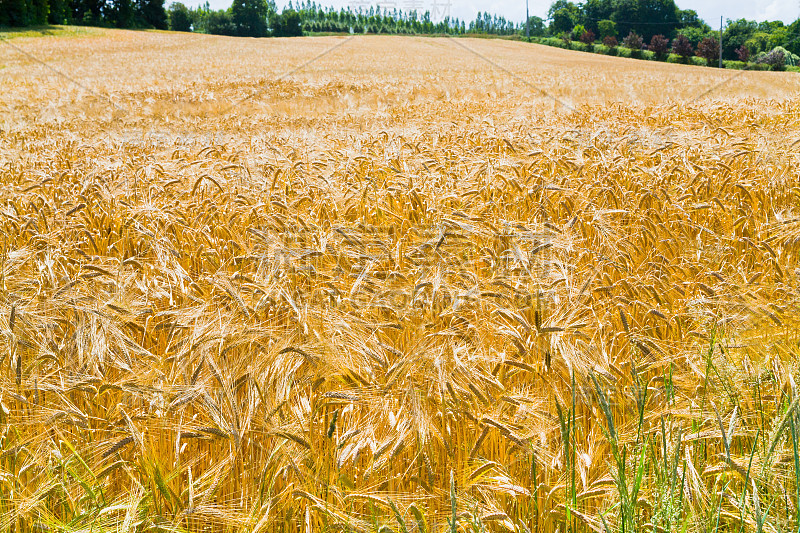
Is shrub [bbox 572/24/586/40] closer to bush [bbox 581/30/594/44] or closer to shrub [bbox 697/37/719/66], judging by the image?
bush [bbox 581/30/594/44]

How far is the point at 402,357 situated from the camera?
1569mm

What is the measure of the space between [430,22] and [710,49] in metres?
51.1

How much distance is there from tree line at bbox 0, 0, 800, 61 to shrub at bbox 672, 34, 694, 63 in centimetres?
11

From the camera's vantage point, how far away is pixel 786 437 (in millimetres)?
1243

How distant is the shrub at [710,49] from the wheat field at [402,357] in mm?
58171

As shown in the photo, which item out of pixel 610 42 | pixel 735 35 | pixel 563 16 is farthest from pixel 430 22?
pixel 735 35

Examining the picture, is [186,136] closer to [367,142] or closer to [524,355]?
[367,142]

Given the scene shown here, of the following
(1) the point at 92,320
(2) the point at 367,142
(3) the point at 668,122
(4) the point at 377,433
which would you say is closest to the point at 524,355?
(4) the point at 377,433

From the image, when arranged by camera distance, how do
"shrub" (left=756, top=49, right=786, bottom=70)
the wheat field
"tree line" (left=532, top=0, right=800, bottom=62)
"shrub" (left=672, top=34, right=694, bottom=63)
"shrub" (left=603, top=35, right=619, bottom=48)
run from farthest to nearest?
"shrub" (left=603, top=35, right=619, bottom=48) < "tree line" (left=532, top=0, right=800, bottom=62) < "shrub" (left=672, top=34, right=694, bottom=63) < "shrub" (left=756, top=49, right=786, bottom=70) < the wheat field

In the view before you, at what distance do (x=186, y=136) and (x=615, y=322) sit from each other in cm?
791

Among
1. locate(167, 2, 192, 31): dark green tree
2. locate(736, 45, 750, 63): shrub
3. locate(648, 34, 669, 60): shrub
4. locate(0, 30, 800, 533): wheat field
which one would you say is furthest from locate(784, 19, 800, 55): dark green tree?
locate(167, 2, 192, 31): dark green tree

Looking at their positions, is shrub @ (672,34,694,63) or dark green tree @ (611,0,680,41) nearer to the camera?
shrub @ (672,34,694,63)

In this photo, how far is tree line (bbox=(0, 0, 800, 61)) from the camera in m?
56.2

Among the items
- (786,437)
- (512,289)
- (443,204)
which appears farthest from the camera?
(443,204)
